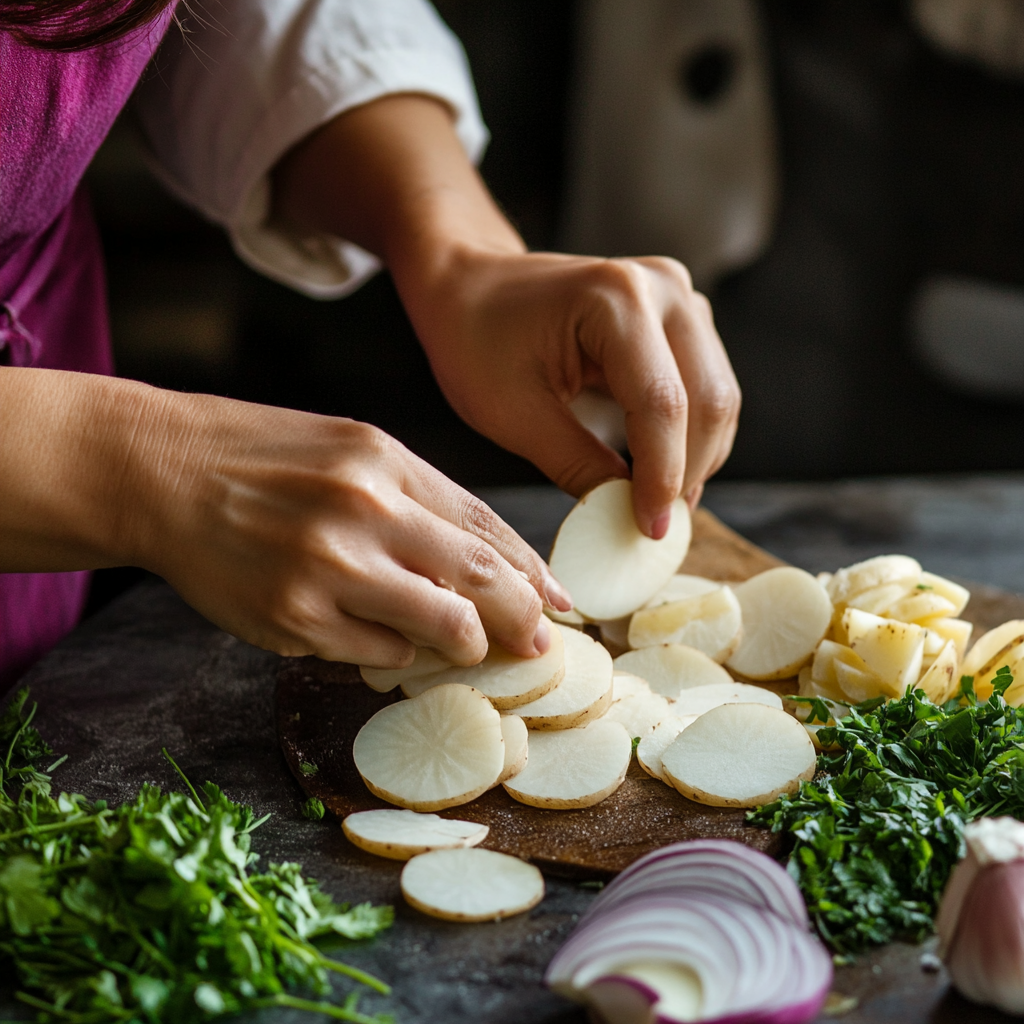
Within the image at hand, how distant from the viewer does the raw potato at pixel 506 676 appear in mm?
1183

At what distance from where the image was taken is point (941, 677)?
1275 millimetres

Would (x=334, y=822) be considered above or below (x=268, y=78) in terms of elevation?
below

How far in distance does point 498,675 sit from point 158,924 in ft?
1.53

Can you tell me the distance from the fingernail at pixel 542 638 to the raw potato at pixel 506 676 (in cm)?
1

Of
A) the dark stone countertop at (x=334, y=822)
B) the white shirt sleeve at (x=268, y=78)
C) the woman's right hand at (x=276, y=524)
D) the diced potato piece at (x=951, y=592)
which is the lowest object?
the dark stone countertop at (x=334, y=822)

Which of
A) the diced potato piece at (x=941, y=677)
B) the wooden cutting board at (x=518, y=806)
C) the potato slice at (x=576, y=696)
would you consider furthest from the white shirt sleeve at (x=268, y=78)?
the diced potato piece at (x=941, y=677)

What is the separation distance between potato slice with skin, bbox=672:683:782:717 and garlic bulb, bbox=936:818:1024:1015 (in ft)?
1.32

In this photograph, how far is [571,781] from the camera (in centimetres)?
114

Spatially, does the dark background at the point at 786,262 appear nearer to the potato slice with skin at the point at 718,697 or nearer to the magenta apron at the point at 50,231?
the magenta apron at the point at 50,231

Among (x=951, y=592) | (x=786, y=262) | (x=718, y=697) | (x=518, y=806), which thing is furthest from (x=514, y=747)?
(x=786, y=262)

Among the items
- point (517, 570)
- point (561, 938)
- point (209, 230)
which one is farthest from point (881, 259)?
point (561, 938)

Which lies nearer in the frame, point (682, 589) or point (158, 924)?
point (158, 924)

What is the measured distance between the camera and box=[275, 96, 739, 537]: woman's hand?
1.38m

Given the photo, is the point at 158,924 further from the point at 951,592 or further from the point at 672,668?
the point at 951,592
